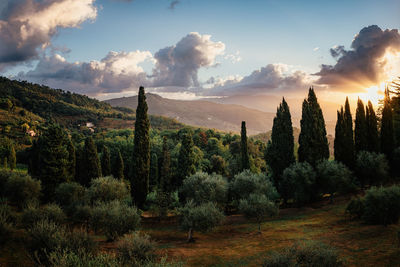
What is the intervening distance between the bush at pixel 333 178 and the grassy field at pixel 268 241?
2771 millimetres

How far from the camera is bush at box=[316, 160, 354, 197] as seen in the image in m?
31.6

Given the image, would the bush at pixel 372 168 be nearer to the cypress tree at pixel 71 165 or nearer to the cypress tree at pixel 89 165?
the cypress tree at pixel 89 165

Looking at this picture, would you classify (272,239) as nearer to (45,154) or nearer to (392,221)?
(392,221)

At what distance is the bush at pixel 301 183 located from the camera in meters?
33.1

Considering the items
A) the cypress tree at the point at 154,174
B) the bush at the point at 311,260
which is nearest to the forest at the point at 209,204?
the bush at the point at 311,260

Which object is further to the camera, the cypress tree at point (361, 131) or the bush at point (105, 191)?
the cypress tree at point (361, 131)

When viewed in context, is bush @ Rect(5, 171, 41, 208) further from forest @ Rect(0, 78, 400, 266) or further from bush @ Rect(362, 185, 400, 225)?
bush @ Rect(362, 185, 400, 225)

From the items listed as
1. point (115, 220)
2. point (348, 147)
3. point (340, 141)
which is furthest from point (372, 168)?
point (115, 220)

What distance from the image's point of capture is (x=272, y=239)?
20.9m

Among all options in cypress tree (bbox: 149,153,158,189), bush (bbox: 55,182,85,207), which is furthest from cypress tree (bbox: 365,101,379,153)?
bush (bbox: 55,182,85,207)

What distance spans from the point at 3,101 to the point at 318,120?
127 meters

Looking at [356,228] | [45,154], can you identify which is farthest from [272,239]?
[45,154]

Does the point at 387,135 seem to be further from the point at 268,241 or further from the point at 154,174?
the point at 154,174

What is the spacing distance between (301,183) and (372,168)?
34.0 feet
